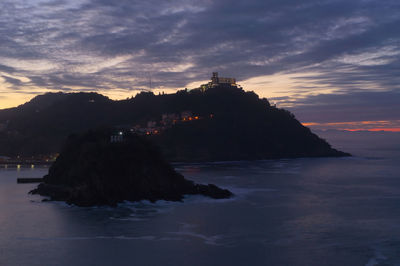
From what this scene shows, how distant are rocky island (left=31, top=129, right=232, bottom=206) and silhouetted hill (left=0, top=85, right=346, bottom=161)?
73255mm

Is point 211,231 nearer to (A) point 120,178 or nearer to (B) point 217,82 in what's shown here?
(A) point 120,178

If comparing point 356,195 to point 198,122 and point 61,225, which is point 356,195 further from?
point 198,122

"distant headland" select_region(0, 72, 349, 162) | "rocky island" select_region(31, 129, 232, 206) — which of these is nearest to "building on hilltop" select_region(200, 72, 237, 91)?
"distant headland" select_region(0, 72, 349, 162)

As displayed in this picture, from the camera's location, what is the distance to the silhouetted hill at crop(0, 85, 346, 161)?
480 feet

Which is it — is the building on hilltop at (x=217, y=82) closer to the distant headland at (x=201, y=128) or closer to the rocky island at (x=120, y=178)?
the distant headland at (x=201, y=128)

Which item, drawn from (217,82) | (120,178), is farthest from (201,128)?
(120,178)

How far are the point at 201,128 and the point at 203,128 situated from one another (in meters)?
0.82

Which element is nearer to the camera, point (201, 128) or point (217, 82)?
point (201, 128)

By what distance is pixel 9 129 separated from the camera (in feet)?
590

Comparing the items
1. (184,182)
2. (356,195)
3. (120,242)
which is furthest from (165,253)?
(356,195)

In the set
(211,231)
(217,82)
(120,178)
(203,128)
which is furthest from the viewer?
(217,82)

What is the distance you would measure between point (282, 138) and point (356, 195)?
96.9 meters

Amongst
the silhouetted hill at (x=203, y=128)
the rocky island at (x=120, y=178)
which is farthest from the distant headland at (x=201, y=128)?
the rocky island at (x=120, y=178)

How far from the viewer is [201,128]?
158 m
